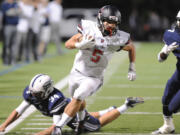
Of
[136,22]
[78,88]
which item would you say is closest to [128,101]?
[78,88]

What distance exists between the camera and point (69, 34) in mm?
30016

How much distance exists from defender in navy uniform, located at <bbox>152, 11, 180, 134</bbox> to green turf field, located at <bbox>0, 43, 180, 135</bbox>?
22cm

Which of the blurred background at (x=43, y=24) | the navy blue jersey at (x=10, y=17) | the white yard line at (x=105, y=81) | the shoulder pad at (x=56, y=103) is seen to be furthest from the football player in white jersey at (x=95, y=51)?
the navy blue jersey at (x=10, y=17)

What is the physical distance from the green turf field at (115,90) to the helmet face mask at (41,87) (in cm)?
63

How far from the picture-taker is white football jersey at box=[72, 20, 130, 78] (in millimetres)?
6896

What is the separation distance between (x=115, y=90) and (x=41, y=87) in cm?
459

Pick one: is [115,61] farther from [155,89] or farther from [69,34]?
[69,34]

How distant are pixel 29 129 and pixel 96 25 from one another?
1.64 metres

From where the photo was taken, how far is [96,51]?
6.92 meters

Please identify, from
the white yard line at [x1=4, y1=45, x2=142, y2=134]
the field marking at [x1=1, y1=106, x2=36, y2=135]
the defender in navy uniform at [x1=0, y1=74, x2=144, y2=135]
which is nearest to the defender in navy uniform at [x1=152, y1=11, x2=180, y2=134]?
the defender in navy uniform at [x1=0, y1=74, x2=144, y2=135]

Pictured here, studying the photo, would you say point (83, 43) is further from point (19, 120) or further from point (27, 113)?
point (27, 113)

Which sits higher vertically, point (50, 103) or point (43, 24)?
point (50, 103)

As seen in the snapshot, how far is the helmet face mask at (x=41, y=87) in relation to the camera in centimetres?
673

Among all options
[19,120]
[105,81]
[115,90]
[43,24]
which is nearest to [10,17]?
[43,24]
